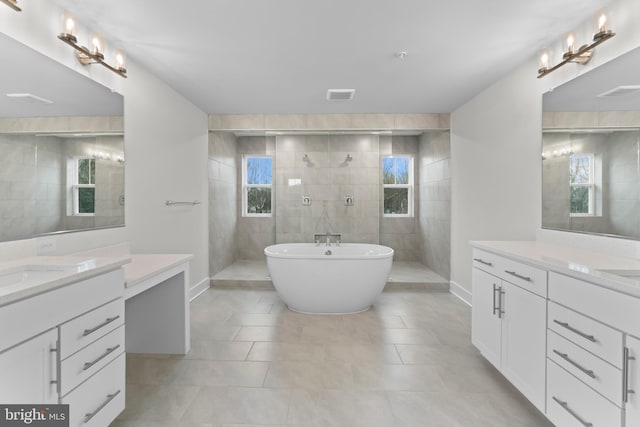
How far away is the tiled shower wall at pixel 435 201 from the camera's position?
4438 millimetres

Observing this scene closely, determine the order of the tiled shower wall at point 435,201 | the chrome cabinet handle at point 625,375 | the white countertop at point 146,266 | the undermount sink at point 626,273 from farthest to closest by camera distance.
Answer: the tiled shower wall at point 435,201, the white countertop at point 146,266, the undermount sink at point 626,273, the chrome cabinet handle at point 625,375

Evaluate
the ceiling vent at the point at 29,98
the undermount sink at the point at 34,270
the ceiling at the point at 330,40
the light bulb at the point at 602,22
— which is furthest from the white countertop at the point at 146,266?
the light bulb at the point at 602,22

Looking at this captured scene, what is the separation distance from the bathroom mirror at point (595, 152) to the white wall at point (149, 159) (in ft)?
10.8

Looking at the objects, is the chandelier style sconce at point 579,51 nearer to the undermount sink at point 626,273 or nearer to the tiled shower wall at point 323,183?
the undermount sink at point 626,273

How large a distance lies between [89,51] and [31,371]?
2.01 metres

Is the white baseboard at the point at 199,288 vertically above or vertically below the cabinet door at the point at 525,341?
below

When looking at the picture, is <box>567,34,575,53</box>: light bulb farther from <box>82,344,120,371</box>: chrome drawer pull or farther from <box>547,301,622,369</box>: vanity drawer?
<box>82,344,120,371</box>: chrome drawer pull

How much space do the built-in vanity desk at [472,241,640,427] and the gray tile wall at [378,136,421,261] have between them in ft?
11.5

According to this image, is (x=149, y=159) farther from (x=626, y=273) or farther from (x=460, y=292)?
(x=460, y=292)

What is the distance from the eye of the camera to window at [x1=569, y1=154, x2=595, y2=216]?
6.70 feet

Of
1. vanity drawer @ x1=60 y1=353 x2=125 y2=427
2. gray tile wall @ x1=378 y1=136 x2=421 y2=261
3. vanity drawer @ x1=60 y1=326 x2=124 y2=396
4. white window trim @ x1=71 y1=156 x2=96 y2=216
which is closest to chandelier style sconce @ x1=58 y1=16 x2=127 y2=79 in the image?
white window trim @ x1=71 y1=156 x2=96 y2=216

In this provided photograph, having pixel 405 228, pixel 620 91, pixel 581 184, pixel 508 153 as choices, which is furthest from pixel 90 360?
pixel 405 228

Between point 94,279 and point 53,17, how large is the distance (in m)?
1.67

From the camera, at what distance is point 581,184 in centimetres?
211
